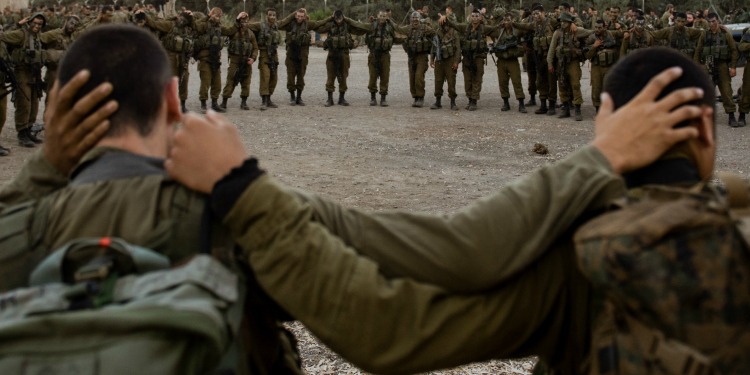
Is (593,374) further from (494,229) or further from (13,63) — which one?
(13,63)

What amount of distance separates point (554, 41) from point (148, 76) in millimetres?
12489

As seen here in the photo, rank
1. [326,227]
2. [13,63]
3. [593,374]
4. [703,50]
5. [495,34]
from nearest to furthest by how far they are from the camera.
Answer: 1. [593,374]
2. [326,227]
3. [13,63]
4. [703,50]
5. [495,34]

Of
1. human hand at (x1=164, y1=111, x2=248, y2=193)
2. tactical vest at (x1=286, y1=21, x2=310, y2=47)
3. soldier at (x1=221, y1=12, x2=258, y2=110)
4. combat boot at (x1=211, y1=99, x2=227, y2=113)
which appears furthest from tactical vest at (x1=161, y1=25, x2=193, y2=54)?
human hand at (x1=164, y1=111, x2=248, y2=193)

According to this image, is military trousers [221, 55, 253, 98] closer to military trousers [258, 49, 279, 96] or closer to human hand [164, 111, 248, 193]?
military trousers [258, 49, 279, 96]

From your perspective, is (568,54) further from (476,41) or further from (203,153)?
(203,153)

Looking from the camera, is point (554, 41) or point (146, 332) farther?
point (554, 41)

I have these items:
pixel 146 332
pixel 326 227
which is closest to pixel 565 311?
pixel 326 227

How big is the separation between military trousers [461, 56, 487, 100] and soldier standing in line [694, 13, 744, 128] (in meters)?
3.59

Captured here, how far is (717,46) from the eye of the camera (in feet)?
42.9

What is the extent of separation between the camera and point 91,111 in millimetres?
1888

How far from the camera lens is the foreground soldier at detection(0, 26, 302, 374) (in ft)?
5.61

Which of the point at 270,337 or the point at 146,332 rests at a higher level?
the point at 146,332

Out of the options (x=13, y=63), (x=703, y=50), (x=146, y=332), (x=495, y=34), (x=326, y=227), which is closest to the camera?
(x=146, y=332)

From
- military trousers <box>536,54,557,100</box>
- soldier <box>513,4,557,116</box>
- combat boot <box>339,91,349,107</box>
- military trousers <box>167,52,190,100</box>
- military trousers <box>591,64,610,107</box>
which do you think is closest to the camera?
military trousers <box>591,64,610,107</box>
